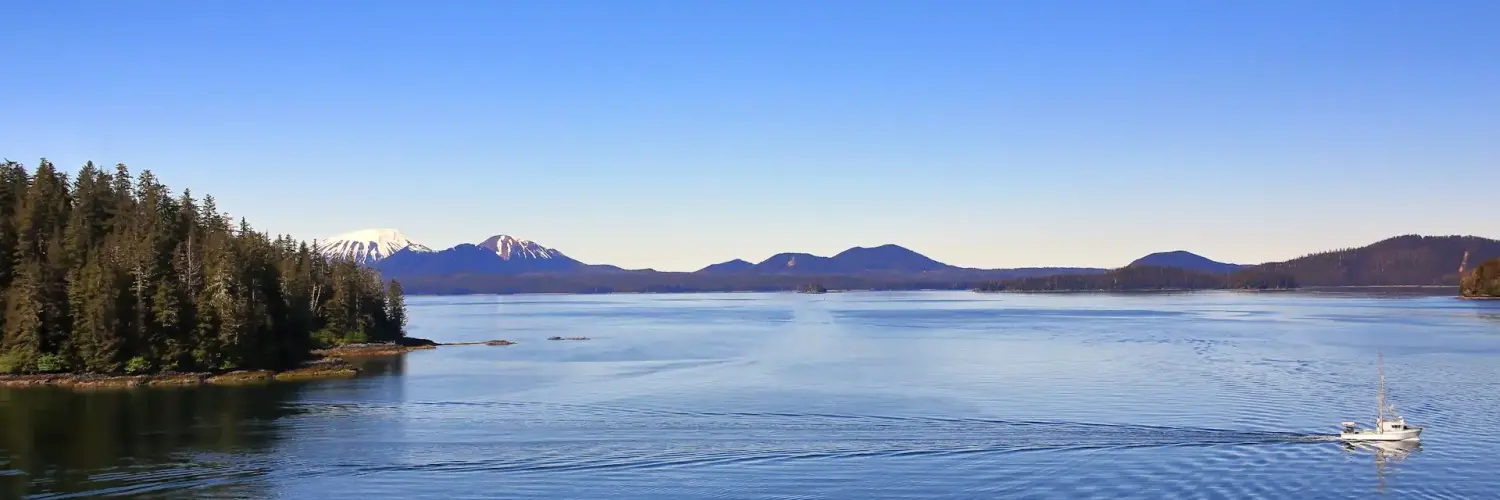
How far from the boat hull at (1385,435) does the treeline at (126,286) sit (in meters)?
62.0

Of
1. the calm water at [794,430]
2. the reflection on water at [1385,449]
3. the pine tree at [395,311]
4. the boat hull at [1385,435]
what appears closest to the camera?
the calm water at [794,430]

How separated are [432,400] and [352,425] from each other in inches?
406

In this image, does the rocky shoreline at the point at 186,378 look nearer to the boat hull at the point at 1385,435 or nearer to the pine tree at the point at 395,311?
the pine tree at the point at 395,311

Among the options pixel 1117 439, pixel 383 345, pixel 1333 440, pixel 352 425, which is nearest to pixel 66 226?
pixel 383 345

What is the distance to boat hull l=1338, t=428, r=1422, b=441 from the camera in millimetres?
43938

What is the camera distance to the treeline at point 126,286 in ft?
234

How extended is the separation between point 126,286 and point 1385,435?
6720cm

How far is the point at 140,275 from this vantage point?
72.7 metres

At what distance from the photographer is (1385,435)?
144 feet

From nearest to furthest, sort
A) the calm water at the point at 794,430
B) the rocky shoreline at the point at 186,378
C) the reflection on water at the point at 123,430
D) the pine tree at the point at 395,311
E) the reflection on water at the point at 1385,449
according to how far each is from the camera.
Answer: the calm water at the point at 794,430 → the reflection on water at the point at 123,430 → the reflection on water at the point at 1385,449 → the rocky shoreline at the point at 186,378 → the pine tree at the point at 395,311

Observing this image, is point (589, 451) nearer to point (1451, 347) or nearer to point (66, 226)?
point (66, 226)

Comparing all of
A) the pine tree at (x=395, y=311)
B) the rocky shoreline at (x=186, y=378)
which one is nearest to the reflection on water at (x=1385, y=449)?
the rocky shoreline at (x=186, y=378)

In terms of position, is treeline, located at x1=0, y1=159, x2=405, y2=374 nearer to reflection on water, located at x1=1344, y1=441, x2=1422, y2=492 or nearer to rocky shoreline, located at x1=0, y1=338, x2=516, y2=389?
rocky shoreline, located at x1=0, y1=338, x2=516, y2=389

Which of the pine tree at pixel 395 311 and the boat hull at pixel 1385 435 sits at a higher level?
the pine tree at pixel 395 311
